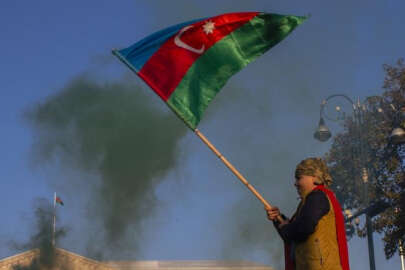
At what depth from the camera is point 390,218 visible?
21281 millimetres

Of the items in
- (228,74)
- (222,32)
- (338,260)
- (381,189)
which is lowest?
(338,260)

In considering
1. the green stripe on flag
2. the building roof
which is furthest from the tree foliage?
the building roof

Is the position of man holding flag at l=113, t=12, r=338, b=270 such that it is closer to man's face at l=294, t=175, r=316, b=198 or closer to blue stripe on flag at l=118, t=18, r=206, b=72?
blue stripe on flag at l=118, t=18, r=206, b=72

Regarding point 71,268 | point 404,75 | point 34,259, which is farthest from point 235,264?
point 404,75

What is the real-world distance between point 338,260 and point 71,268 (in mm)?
50326

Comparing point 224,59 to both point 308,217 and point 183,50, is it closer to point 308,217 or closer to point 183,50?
point 183,50

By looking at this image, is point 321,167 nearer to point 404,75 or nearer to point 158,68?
point 158,68

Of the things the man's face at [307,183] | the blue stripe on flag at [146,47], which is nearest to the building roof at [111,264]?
the blue stripe on flag at [146,47]

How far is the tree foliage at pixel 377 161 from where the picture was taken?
2134 cm

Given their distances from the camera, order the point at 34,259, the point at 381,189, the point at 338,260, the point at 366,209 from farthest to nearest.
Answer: the point at 34,259, the point at 381,189, the point at 366,209, the point at 338,260

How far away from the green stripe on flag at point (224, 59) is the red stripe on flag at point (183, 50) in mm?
58

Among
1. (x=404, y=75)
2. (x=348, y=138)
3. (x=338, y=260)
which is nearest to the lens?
(x=338, y=260)

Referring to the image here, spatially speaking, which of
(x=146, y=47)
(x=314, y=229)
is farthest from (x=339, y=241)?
(x=146, y=47)

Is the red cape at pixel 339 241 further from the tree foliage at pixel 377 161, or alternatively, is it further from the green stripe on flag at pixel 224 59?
the tree foliage at pixel 377 161
